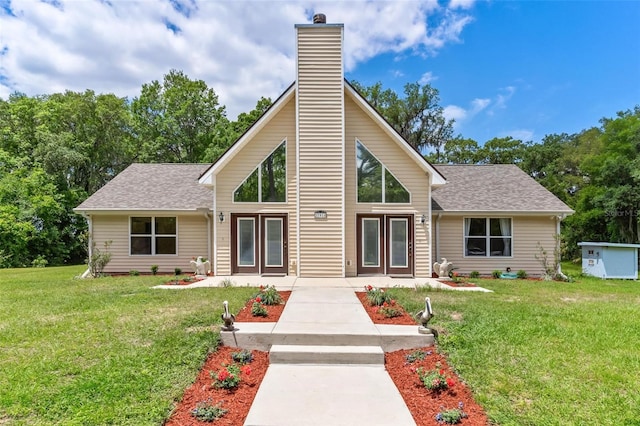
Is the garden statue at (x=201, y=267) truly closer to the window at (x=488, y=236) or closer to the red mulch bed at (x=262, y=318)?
the red mulch bed at (x=262, y=318)

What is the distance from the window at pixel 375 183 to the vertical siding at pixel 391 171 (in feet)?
0.49

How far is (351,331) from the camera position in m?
5.53

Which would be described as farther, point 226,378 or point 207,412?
point 226,378

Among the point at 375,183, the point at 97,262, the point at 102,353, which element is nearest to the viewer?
the point at 102,353

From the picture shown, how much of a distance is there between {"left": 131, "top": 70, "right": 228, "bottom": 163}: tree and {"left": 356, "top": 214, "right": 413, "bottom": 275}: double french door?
73.0ft

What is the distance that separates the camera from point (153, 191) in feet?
48.1

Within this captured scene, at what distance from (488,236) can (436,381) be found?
1104 centimetres

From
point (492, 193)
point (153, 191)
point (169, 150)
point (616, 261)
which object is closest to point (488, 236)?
point (492, 193)

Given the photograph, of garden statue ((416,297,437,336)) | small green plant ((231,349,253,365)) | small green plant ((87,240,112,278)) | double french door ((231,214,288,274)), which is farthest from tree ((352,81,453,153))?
small green plant ((231,349,253,365))

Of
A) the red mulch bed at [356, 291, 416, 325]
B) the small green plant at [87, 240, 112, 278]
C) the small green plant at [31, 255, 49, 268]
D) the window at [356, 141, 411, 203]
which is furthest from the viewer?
the small green plant at [31, 255, 49, 268]

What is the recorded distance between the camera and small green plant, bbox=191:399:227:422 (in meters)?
3.47

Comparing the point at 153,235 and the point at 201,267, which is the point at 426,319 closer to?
the point at 201,267

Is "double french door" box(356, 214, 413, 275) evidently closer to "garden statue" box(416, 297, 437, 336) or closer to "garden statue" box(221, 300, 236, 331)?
"garden statue" box(416, 297, 437, 336)

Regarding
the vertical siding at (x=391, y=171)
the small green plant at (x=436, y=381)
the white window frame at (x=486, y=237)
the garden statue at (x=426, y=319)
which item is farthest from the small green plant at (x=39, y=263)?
the small green plant at (x=436, y=381)
